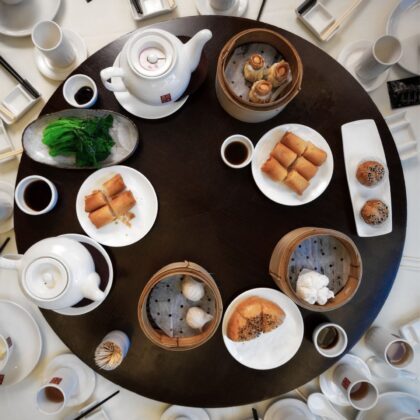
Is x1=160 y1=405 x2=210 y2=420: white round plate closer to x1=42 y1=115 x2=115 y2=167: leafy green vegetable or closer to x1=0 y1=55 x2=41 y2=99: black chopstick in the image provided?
x1=42 y1=115 x2=115 y2=167: leafy green vegetable

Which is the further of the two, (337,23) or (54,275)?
(337,23)

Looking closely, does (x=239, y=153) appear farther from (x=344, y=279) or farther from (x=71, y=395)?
(x=71, y=395)

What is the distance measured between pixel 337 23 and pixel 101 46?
1.32 meters

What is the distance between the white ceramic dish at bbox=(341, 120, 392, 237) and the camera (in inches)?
62.1

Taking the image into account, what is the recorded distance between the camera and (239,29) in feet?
5.28

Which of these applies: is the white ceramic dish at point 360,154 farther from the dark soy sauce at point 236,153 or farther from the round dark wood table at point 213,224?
the dark soy sauce at point 236,153

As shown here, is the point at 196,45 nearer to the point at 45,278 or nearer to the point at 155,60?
the point at 155,60

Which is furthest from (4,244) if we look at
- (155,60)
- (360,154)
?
(360,154)

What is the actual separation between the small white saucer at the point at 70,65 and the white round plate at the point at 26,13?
16 centimetres

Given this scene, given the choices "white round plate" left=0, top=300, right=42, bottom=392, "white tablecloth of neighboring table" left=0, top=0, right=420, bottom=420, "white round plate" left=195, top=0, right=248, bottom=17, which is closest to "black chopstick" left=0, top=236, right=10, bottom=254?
"white tablecloth of neighboring table" left=0, top=0, right=420, bottom=420

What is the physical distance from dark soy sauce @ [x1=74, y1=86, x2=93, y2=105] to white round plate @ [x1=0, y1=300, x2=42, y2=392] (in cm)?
110

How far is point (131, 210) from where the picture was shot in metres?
1.54

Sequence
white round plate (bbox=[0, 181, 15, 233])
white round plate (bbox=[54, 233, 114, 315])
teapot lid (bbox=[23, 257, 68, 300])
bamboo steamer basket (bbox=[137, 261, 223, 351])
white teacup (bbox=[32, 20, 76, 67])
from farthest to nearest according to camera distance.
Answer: white round plate (bbox=[0, 181, 15, 233]) → white teacup (bbox=[32, 20, 76, 67]) → white round plate (bbox=[54, 233, 114, 315]) → bamboo steamer basket (bbox=[137, 261, 223, 351]) → teapot lid (bbox=[23, 257, 68, 300])

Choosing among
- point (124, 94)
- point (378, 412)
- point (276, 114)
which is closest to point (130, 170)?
point (124, 94)
